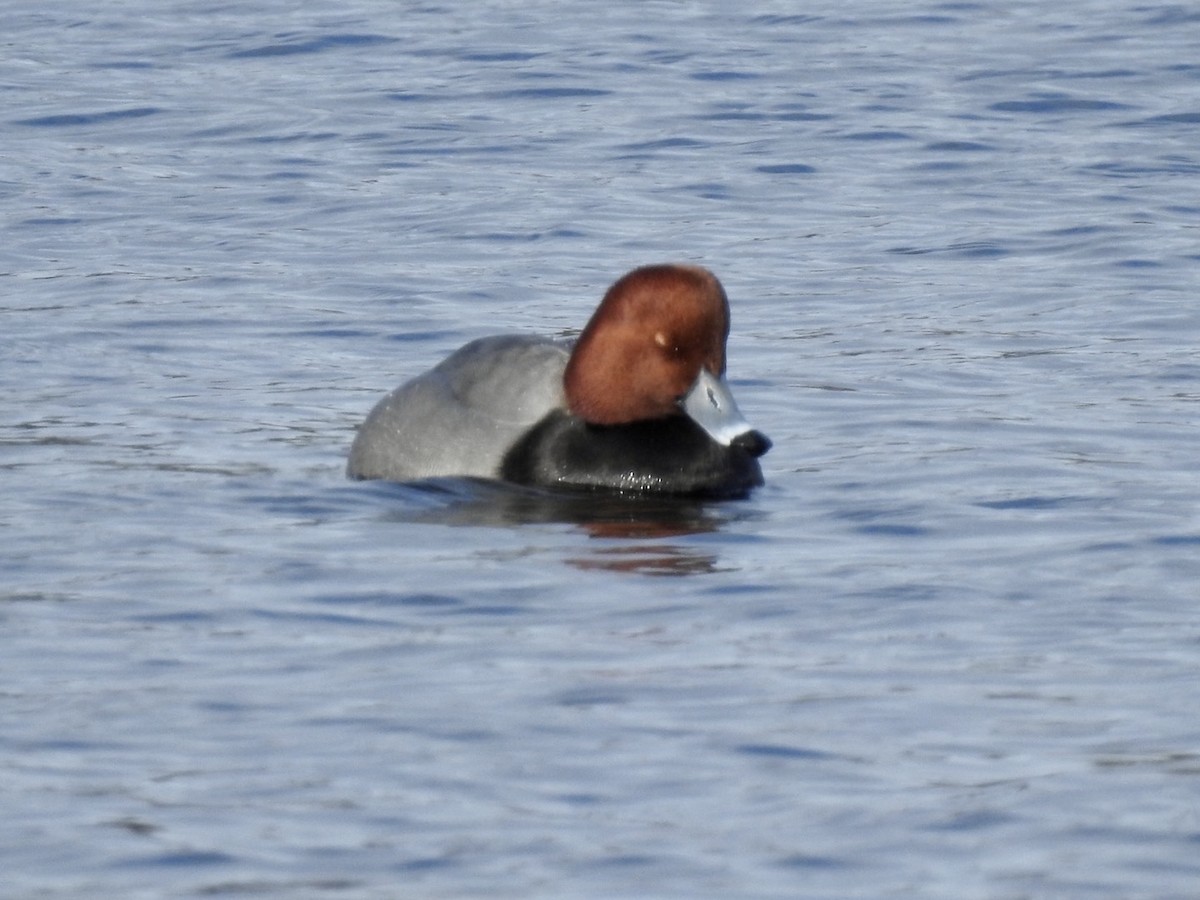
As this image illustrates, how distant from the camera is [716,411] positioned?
8.13m

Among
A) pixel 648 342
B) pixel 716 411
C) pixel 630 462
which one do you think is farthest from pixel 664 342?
pixel 630 462

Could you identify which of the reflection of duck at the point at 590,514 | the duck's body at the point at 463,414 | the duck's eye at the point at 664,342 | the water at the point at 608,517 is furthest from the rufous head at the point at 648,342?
the water at the point at 608,517

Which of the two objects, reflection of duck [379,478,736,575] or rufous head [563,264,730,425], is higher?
rufous head [563,264,730,425]

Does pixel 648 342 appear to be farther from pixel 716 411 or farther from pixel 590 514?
pixel 590 514

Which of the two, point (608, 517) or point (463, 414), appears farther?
point (463, 414)

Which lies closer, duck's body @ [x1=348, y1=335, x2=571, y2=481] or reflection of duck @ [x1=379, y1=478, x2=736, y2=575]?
reflection of duck @ [x1=379, y1=478, x2=736, y2=575]

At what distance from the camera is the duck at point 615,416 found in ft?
26.6

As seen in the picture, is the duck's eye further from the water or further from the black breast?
the water

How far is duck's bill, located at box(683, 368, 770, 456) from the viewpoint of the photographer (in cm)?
802

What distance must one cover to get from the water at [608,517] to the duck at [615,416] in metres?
0.16

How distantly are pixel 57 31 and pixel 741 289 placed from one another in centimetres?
1067

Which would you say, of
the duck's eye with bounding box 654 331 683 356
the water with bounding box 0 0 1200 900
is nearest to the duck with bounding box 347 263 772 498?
the duck's eye with bounding box 654 331 683 356

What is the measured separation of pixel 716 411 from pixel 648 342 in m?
0.31

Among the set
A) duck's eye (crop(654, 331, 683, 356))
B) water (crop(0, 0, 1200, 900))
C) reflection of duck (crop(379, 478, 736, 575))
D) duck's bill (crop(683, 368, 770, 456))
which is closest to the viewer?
water (crop(0, 0, 1200, 900))
